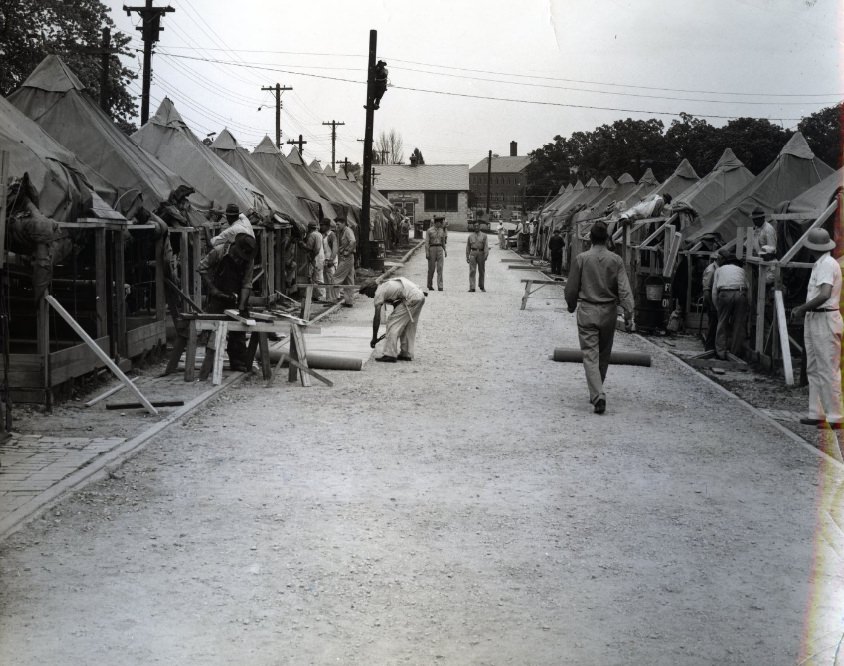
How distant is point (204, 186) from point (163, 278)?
7.09 m

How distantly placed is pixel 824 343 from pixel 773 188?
34.1 ft

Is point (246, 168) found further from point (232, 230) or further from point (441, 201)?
point (441, 201)

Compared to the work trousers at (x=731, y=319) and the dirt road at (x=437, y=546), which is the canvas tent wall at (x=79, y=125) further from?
the work trousers at (x=731, y=319)

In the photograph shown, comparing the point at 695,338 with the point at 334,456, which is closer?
the point at 334,456

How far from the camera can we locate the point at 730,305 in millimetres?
14953

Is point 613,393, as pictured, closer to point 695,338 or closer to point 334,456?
point 334,456

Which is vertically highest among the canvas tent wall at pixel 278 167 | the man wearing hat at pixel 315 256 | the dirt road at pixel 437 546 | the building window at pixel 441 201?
the building window at pixel 441 201

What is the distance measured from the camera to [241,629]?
4.63 meters

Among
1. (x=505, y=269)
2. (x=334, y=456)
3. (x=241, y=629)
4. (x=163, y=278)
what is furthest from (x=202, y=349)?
(x=505, y=269)

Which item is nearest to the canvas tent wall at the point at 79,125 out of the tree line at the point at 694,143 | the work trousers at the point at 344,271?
the work trousers at the point at 344,271

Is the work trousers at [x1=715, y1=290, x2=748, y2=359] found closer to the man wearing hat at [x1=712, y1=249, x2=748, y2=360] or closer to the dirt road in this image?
the man wearing hat at [x1=712, y1=249, x2=748, y2=360]

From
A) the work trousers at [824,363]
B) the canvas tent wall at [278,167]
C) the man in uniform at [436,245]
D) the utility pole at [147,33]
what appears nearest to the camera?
the work trousers at [824,363]

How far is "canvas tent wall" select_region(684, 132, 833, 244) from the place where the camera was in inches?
755

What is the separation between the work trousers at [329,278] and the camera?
23.4m
